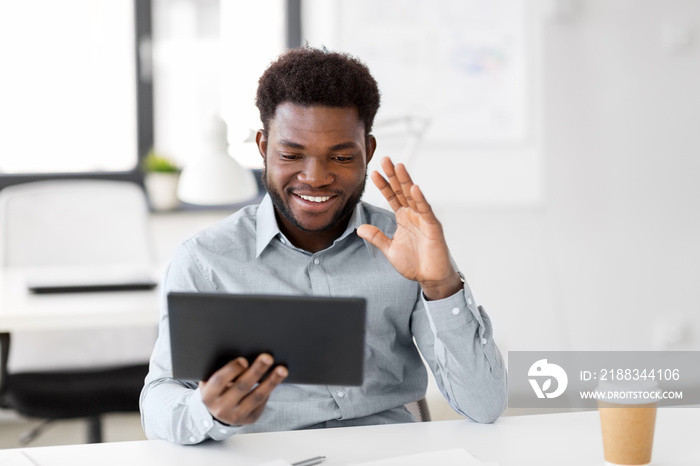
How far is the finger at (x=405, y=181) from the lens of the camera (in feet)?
4.35

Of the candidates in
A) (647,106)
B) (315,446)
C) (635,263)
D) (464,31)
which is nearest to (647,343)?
(635,263)

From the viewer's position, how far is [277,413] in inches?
55.7

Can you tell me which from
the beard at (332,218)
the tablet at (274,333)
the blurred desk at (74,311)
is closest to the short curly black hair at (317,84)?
the beard at (332,218)

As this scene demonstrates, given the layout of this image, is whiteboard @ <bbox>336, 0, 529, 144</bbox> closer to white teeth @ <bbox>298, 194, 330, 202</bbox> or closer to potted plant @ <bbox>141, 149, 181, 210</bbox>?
potted plant @ <bbox>141, 149, 181, 210</bbox>

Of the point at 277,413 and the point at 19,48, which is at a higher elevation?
the point at 19,48

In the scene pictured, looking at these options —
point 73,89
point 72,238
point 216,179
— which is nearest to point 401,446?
point 216,179

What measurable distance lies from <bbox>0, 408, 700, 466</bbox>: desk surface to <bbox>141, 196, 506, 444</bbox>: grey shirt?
0.28ft

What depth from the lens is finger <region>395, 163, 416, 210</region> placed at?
1325 millimetres

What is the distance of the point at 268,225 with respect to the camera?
147cm

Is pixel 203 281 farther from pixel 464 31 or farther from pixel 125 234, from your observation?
pixel 464 31

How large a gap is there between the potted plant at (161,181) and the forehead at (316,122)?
2135 millimetres

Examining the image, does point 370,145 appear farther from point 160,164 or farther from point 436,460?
point 160,164

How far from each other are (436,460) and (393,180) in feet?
1.49

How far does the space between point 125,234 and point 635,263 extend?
212 centimetres
